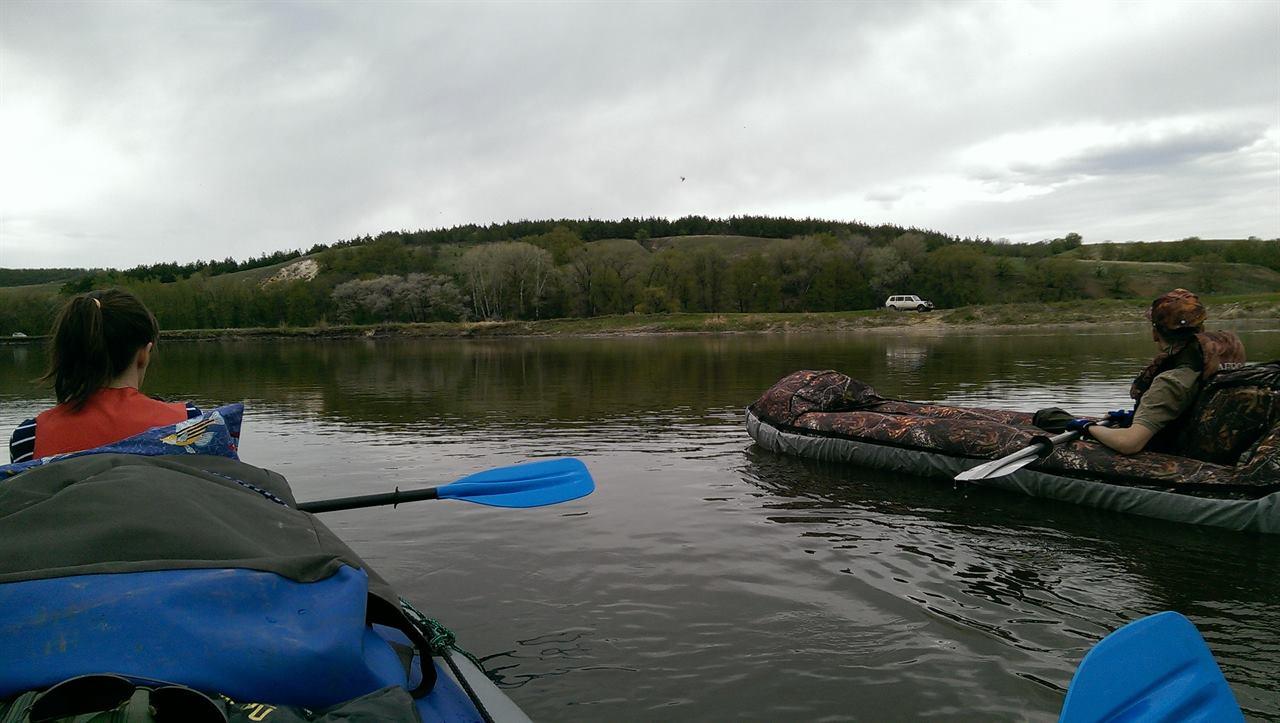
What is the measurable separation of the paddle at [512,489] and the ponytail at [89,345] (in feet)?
6.80

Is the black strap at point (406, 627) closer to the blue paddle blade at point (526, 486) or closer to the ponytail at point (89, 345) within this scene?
the ponytail at point (89, 345)

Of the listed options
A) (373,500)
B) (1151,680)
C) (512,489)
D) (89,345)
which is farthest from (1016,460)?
(89,345)

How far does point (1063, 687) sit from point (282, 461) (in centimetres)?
1140

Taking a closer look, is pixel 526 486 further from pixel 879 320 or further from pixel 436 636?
pixel 879 320

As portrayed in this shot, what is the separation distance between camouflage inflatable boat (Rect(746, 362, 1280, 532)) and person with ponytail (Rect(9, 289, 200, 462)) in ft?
27.1

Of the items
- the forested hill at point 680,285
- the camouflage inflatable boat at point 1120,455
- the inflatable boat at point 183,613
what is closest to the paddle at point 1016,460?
the camouflage inflatable boat at point 1120,455

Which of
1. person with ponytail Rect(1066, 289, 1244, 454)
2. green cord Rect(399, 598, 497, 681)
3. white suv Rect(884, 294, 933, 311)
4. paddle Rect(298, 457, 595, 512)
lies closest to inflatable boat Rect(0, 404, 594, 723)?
green cord Rect(399, 598, 497, 681)

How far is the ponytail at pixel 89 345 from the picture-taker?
380 cm

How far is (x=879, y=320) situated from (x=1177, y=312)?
61.1m

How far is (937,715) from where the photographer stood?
167 inches

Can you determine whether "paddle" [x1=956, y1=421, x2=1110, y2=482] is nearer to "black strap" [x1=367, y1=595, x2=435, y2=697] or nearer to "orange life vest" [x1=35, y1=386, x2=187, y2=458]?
"black strap" [x1=367, y1=595, x2=435, y2=697]

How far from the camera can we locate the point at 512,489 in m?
6.37

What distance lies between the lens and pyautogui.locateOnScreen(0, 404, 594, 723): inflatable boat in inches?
81.2

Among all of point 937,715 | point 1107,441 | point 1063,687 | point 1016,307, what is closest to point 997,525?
point 1107,441
